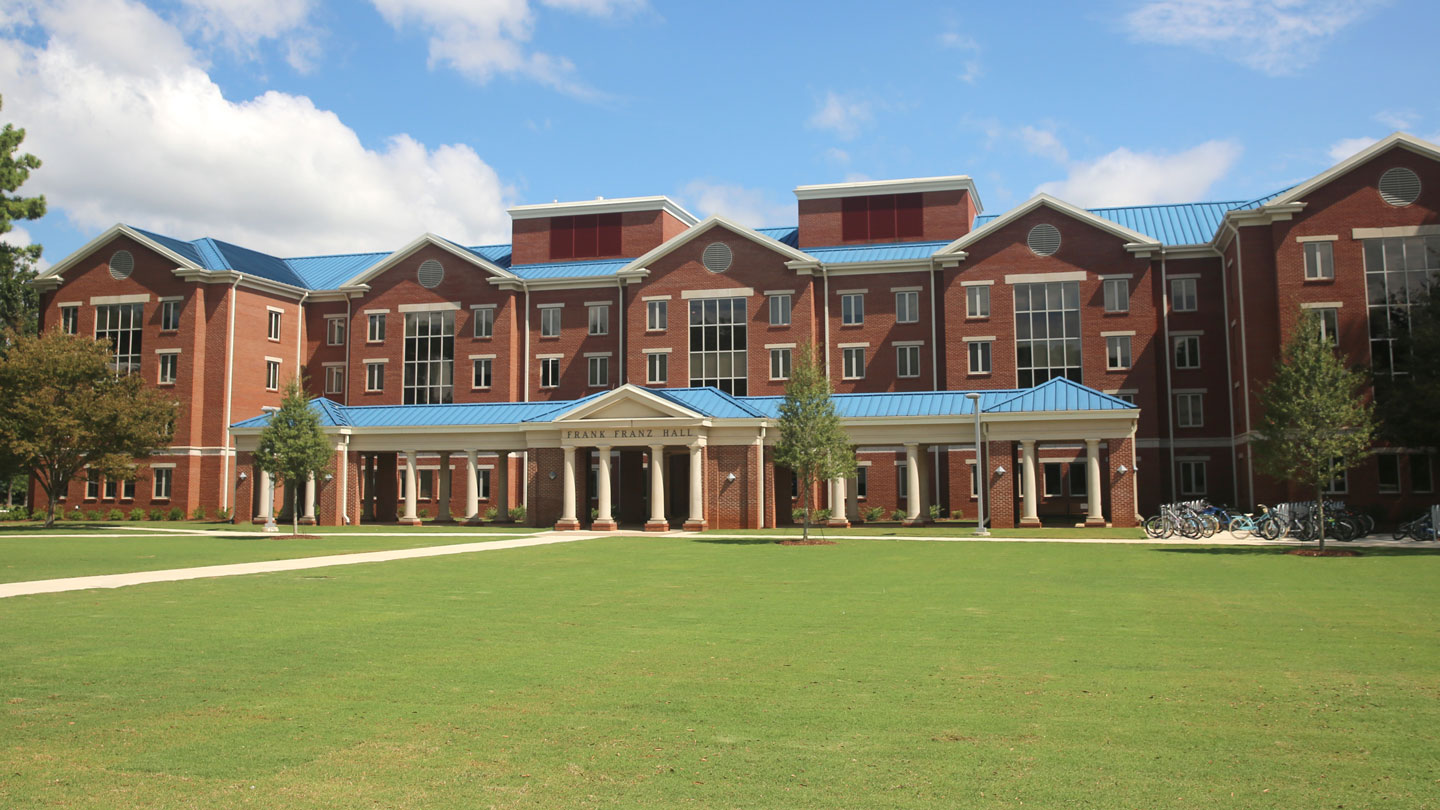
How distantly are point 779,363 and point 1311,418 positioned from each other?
2752cm

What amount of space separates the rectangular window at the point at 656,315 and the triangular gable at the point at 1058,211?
1367 cm

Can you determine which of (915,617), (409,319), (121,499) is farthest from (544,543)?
(121,499)

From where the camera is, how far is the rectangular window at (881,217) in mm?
55956

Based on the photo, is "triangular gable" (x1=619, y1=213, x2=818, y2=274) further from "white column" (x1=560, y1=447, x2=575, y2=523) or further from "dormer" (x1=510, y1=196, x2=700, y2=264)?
"white column" (x1=560, y1=447, x2=575, y2=523)

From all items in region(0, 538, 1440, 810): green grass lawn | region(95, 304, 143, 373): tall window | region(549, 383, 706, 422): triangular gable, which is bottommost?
region(0, 538, 1440, 810): green grass lawn

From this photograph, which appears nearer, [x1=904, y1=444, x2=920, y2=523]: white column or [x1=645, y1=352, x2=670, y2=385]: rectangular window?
[x1=904, y1=444, x2=920, y2=523]: white column

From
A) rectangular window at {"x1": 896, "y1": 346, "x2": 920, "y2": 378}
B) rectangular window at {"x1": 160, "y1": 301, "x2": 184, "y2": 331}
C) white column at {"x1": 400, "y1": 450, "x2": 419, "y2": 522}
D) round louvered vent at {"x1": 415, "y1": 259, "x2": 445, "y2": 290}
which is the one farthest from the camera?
round louvered vent at {"x1": 415, "y1": 259, "x2": 445, "y2": 290}

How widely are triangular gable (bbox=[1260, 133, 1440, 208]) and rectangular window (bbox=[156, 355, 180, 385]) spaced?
51.8 metres

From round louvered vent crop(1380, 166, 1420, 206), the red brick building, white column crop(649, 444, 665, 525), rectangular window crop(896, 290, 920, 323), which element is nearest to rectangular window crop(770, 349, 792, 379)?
the red brick building

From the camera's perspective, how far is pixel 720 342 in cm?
5406

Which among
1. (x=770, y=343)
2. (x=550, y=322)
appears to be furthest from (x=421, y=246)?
(x=770, y=343)

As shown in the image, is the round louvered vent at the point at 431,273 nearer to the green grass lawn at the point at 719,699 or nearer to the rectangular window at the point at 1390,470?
the green grass lawn at the point at 719,699

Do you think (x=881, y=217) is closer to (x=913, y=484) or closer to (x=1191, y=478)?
(x=913, y=484)

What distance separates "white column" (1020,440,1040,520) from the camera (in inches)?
1633
